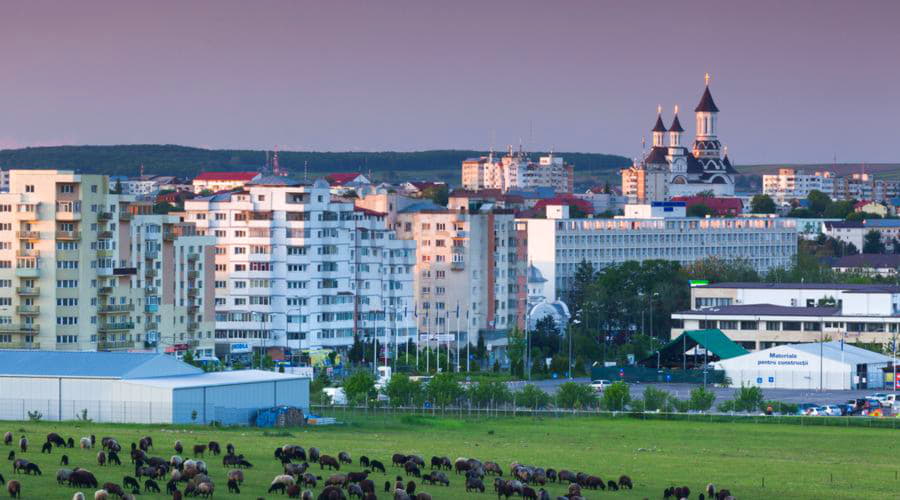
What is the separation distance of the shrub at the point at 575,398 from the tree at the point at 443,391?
4.69 m

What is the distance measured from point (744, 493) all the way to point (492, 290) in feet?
323

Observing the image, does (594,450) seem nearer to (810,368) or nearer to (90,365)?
(90,365)

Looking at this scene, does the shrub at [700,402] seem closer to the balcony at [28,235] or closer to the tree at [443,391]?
the tree at [443,391]

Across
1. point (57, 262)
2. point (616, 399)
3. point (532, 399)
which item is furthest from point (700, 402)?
point (57, 262)

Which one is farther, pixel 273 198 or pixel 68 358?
pixel 273 198

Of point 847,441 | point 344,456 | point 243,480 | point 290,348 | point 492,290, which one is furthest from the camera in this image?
point 492,290

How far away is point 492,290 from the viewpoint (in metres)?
164

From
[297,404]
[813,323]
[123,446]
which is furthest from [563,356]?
[123,446]

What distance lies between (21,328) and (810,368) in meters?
44.4


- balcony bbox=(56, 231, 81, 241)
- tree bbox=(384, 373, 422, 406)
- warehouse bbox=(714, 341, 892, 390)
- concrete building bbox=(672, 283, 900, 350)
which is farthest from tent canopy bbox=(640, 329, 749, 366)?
tree bbox=(384, 373, 422, 406)

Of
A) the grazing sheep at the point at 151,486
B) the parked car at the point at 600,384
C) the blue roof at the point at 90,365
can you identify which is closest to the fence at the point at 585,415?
the blue roof at the point at 90,365

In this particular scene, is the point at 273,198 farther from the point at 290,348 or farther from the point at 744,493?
the point at 744,493

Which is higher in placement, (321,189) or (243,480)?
(321,189)

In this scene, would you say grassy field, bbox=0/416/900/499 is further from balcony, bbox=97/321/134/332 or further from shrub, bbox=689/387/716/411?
balcony, bbox=97/321/134/332
